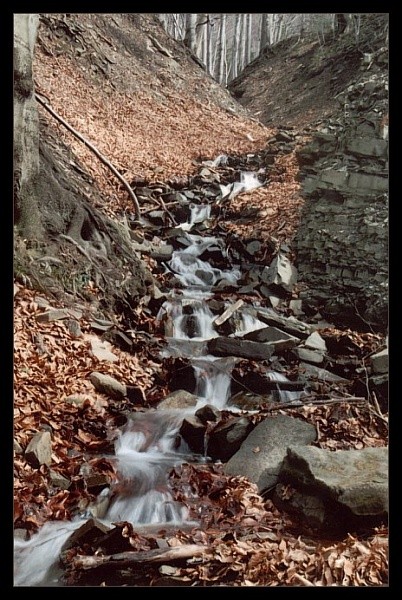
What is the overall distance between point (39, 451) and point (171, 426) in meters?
0.85

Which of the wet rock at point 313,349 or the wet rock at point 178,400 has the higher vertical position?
the wet rock at point 313,349

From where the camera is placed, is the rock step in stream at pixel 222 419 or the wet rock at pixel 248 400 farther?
the wet rock at pixel 248 400

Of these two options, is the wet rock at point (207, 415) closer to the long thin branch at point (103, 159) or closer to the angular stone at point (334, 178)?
the long thin branch at point (103, 159)

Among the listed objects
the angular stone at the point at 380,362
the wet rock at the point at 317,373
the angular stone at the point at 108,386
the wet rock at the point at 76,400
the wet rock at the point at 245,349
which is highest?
the wet rock at the point at 245,349

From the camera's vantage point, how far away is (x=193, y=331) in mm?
3475

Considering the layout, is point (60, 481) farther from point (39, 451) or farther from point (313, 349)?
point (313, 349)

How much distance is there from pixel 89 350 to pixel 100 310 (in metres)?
0.30

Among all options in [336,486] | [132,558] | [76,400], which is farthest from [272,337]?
[132,558]

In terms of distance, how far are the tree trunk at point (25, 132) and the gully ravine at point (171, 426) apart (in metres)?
1.02

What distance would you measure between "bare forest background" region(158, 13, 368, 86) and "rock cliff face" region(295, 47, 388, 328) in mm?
333

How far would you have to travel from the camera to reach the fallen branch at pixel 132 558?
2971 mm

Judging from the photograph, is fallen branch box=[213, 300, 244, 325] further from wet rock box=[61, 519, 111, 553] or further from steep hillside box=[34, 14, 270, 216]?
wet rock box=[61, 519, 111, 553]

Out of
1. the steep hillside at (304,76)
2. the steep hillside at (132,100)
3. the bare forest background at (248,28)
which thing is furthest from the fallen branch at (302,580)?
the bare forest background at (248,28)
